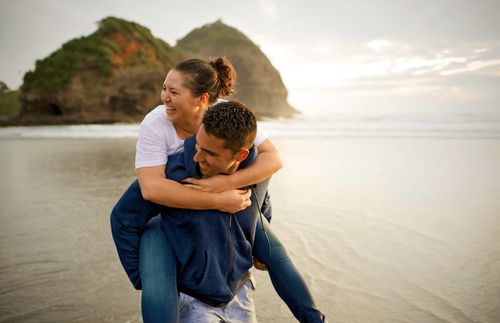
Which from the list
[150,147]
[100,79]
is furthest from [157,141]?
[100,79]

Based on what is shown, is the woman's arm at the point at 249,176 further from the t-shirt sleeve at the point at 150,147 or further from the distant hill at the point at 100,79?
the distant hill at the point at 100,79

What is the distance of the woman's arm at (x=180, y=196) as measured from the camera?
1.78 m

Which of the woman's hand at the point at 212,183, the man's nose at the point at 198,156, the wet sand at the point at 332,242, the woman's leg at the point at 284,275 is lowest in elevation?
the wet sand at the point at 332,242

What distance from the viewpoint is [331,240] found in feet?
12.1

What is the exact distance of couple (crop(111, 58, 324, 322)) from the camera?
5.77 feet

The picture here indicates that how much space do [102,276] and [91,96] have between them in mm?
23961

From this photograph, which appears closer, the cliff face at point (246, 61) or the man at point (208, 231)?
the man at point (208, 231)

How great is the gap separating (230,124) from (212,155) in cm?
18

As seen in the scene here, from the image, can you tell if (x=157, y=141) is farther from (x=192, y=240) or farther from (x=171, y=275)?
(x=171, y=275)

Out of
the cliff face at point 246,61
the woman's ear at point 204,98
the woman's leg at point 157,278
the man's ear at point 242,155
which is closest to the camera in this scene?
the woman's leg at point 157,278

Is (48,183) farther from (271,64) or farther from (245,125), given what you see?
(271,64)

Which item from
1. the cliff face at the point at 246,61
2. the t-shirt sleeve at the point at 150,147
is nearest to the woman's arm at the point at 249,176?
the t-shirt sleeve at the point at 150,147

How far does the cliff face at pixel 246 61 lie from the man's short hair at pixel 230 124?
41971 mm

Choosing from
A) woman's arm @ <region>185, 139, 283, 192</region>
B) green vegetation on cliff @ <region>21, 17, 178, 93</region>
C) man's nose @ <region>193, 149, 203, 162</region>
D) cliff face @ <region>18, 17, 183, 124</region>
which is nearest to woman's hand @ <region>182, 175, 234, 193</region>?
woman's arm @ <region>185, 139, 283, 192</region>
